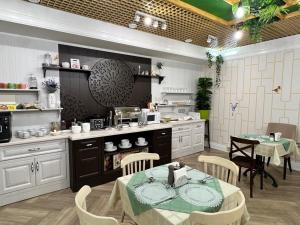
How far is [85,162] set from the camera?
3.02 meters

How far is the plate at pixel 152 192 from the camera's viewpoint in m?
1.39

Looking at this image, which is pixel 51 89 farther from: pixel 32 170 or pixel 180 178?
pixel 180 178

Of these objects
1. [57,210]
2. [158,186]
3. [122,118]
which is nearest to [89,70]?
[122,118]

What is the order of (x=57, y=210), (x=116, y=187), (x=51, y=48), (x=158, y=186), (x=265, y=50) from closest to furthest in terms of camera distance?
(x=158, y=186), (x=116, y=187), (x=57, y=210), (x=51, y=48), (x=265, y=50)

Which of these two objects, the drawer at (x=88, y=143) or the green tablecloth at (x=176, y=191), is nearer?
the green tablecloth at (x=176, y=191)

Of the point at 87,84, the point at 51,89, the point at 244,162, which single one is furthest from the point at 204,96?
the point at 51,89

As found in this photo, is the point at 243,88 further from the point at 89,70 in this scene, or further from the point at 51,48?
the point at 51,48

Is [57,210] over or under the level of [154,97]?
under

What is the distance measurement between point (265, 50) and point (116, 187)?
A: 14.2 ft

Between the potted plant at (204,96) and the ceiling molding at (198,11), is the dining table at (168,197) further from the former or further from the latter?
the potted plant at (204,96)

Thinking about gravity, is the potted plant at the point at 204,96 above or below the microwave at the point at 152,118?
above

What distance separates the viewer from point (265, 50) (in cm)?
427

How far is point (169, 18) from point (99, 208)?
3019 millimetres
